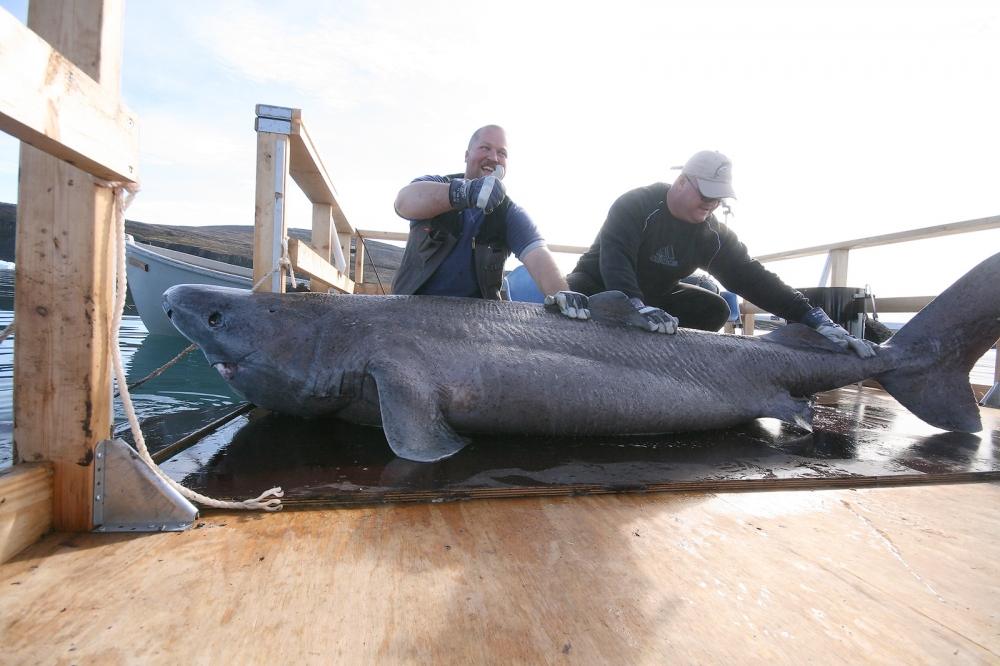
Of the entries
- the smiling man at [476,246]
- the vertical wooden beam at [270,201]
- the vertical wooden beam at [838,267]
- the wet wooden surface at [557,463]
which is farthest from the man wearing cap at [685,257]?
the vertical wooden beam at [838,267]

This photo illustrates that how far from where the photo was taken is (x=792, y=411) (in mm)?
3311

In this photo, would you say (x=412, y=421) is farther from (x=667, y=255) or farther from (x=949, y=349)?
(x=949, y=349)

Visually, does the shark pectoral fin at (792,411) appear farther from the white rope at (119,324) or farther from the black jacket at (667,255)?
the white rope at (119,324)

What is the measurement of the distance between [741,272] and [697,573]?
4039mm

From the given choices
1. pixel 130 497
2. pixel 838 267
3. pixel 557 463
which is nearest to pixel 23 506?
pixel 130 497

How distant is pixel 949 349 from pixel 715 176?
2.17 m

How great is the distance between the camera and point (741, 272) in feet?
15.6

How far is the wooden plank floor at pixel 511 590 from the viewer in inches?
40.9

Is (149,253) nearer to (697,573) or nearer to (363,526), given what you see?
(363,526)

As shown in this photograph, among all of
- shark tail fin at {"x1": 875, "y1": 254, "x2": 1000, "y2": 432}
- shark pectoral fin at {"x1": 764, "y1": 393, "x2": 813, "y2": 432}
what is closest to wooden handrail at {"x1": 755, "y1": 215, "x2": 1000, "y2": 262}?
shark tail fin at {"x1": 875, "y1": 254, "x2": 1000, "y2": 432}

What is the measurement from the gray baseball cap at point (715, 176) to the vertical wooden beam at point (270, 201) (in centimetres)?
335

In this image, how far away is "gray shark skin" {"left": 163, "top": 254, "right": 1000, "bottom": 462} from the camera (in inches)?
105

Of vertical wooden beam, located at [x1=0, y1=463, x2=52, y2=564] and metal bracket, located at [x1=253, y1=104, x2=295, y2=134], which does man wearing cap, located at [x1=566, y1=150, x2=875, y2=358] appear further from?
vertical wooden beam, located at [x1=0, y1=463, x2=52, y2=564]

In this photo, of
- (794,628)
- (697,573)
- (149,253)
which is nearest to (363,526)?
(697,573)
